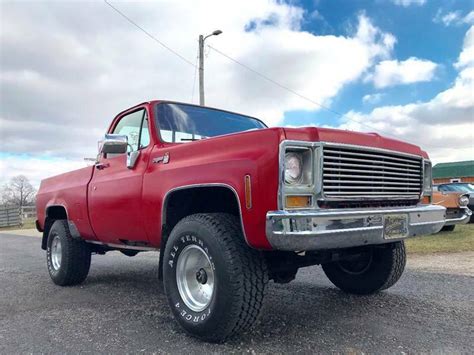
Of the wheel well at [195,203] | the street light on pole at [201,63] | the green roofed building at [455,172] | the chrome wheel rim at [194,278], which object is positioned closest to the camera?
the chrome wheel rim at [194,278]

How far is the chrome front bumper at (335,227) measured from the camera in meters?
2.80

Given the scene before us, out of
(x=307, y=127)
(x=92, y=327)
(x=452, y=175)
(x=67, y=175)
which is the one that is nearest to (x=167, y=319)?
(x=92, y=327)

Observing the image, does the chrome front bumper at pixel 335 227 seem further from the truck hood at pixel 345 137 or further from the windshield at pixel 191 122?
the windshield at pixel 191 122

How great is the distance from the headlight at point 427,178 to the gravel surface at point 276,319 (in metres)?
1.15

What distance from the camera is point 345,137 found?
3.24 m

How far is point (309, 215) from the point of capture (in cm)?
283

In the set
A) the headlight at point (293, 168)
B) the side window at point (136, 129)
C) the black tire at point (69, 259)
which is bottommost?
the black tire at point (69, 259)

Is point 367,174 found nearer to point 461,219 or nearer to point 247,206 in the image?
point 247,206

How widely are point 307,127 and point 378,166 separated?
78 centimetres

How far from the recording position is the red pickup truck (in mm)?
2963

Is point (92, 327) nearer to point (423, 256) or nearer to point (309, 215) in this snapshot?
point (309, 215)

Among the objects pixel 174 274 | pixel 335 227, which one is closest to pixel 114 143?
pixel 174 274

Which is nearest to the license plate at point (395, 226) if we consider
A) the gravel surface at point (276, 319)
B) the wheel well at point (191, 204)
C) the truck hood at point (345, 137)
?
the truck hood at point (345, 137)

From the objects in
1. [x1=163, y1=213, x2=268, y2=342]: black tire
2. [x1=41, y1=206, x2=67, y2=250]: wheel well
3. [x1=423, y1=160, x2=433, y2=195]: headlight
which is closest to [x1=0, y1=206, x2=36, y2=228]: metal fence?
[x1=41, y1=206, x2=67, y2=250]: wheel well
